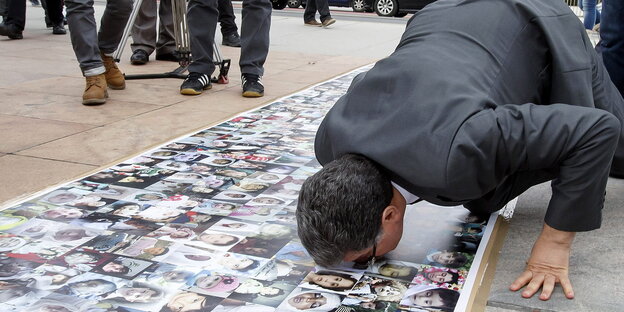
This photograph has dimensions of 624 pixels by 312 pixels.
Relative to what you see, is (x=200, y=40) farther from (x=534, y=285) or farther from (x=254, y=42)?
(x=534, y=285)

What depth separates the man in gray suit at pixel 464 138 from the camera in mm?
1518

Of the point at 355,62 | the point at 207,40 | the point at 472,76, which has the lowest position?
the point at 355,62

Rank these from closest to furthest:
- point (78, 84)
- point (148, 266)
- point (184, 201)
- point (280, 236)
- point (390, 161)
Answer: point (390, 161)
point (148, 266)
point (280, 236)
point (184, 201)
point (78, 84)

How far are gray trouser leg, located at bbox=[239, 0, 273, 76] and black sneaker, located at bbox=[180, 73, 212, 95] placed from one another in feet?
0.71

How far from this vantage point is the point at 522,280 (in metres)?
1.68

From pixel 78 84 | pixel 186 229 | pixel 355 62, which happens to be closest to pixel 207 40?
pixel 78 84

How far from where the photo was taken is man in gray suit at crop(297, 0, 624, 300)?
152 centimetres

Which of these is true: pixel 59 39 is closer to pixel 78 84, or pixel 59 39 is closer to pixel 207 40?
pixel 78 84

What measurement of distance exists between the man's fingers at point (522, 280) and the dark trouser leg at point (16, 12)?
16.6 feet

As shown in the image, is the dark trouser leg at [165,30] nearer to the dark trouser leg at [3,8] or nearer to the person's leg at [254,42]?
the person's leg at [254,42]

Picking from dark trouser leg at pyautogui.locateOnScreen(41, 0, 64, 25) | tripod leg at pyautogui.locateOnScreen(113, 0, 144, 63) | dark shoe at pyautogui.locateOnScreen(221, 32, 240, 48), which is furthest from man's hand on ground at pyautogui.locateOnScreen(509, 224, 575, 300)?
dark trouser leg at pyautogui.locateOnScreen(41, 0, 64, 25)

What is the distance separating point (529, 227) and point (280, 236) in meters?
0.69

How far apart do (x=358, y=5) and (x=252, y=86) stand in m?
10.2

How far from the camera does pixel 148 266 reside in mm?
1785
